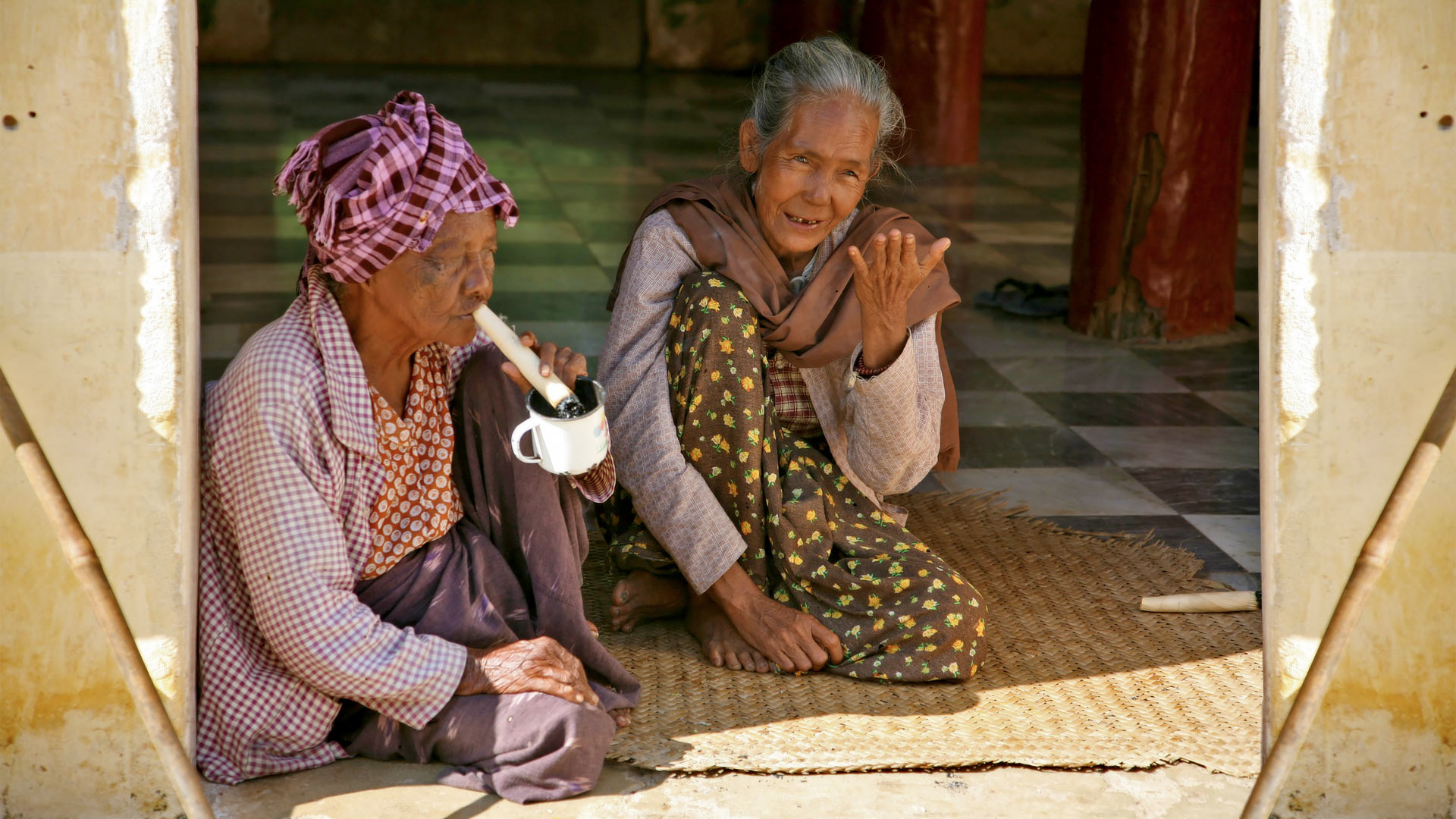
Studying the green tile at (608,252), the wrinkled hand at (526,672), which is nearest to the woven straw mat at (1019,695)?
the wrinkled hand at (526,672)

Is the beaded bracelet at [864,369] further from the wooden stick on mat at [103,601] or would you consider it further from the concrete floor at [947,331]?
the wooden stick on mat at [103,601]

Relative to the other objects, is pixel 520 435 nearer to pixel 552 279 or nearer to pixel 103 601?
pixel 103 601

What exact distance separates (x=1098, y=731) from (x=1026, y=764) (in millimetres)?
198

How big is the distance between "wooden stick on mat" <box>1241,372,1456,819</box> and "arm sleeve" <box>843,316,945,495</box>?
85cm

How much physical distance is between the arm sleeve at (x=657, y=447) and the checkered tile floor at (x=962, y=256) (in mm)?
494

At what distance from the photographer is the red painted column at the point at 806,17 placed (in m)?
10.3

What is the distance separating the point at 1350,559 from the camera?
210 cm

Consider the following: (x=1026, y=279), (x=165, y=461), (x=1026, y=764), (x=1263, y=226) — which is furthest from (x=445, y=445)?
(x=1026, y=279)

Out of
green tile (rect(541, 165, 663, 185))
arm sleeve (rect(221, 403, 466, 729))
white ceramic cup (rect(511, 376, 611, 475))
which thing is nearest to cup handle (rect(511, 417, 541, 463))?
white ceramic cup (rect(511, 376, 611, 475))

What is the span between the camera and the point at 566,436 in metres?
2.12

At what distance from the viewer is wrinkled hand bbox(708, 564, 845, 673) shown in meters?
2.66

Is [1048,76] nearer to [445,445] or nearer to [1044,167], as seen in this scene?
[1044,167]

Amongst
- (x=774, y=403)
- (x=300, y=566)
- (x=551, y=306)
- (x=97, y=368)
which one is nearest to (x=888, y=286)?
(x=774, y=403)

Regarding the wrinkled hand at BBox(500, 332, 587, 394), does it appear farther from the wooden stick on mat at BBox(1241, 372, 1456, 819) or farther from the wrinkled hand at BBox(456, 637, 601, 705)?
the wooden stick on mat at BBox(1241, 372, 1456, 819)
